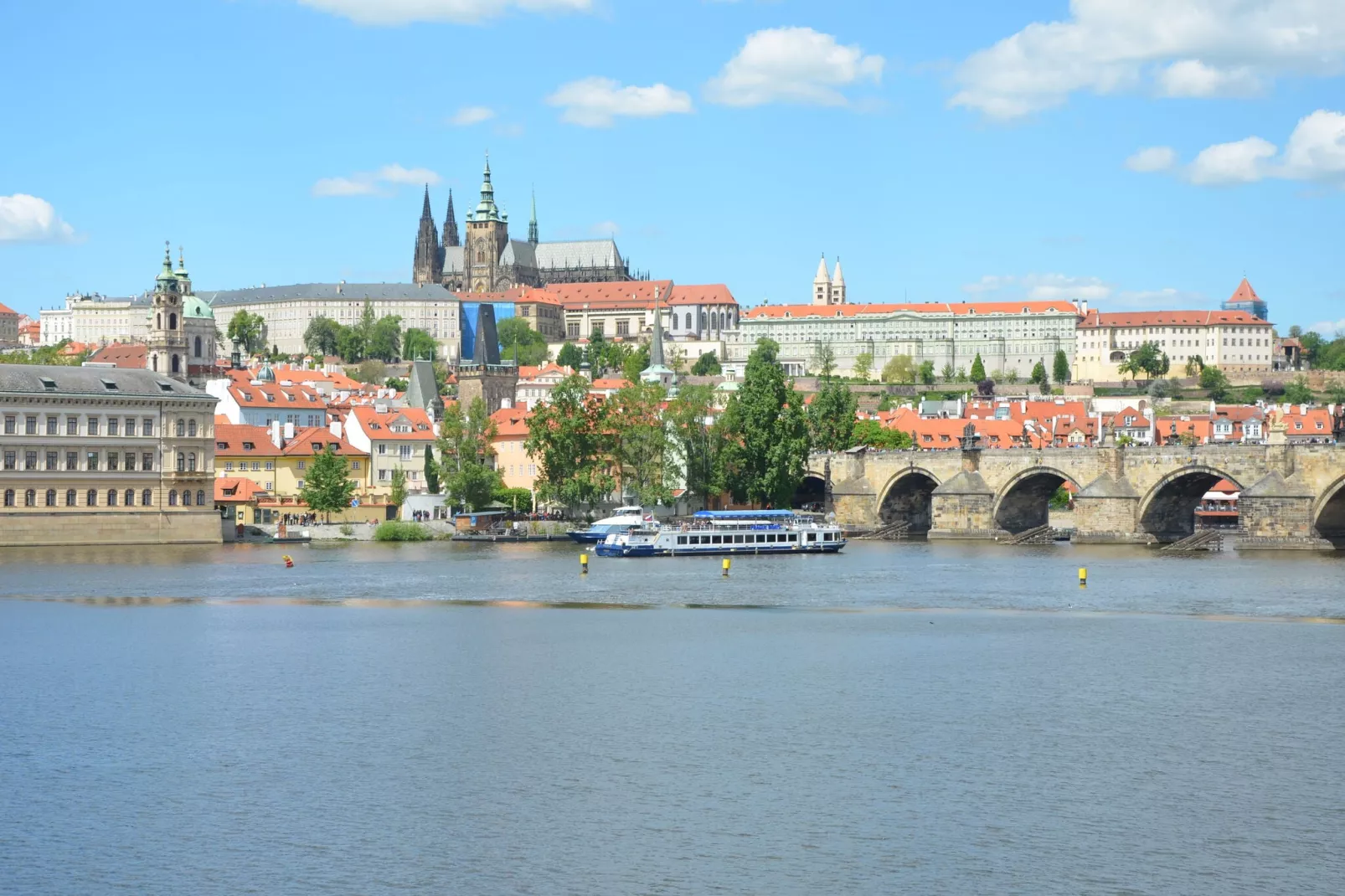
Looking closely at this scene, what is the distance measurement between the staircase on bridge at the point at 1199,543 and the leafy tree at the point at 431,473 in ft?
106

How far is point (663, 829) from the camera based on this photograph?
23.3 meters

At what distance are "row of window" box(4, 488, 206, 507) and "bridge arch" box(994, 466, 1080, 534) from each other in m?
32.8

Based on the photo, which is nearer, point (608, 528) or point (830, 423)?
point (608, 528)

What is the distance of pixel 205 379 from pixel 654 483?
110 ft

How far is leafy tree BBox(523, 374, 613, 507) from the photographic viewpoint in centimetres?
7850

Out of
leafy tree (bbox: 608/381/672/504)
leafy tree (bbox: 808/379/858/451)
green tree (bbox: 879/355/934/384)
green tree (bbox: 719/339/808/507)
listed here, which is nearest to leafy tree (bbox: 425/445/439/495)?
leafy tree (bbox: 608/381/672/504)

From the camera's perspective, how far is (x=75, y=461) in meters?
67.1

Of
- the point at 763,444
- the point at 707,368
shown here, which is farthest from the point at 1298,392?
the point at 763,444

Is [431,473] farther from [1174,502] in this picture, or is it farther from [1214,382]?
[1214,382]

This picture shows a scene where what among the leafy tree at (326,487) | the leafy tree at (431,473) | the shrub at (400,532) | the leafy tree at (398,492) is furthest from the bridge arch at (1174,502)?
the leafy tree at (326,487)

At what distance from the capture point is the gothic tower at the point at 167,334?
104125mm

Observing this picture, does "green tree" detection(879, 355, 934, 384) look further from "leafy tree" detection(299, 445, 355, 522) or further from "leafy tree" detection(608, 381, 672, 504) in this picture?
"leafy tree" detection(299, 445, 355, 522)

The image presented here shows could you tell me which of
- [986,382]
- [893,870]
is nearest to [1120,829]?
[893,870]

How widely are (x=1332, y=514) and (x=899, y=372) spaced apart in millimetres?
126049
